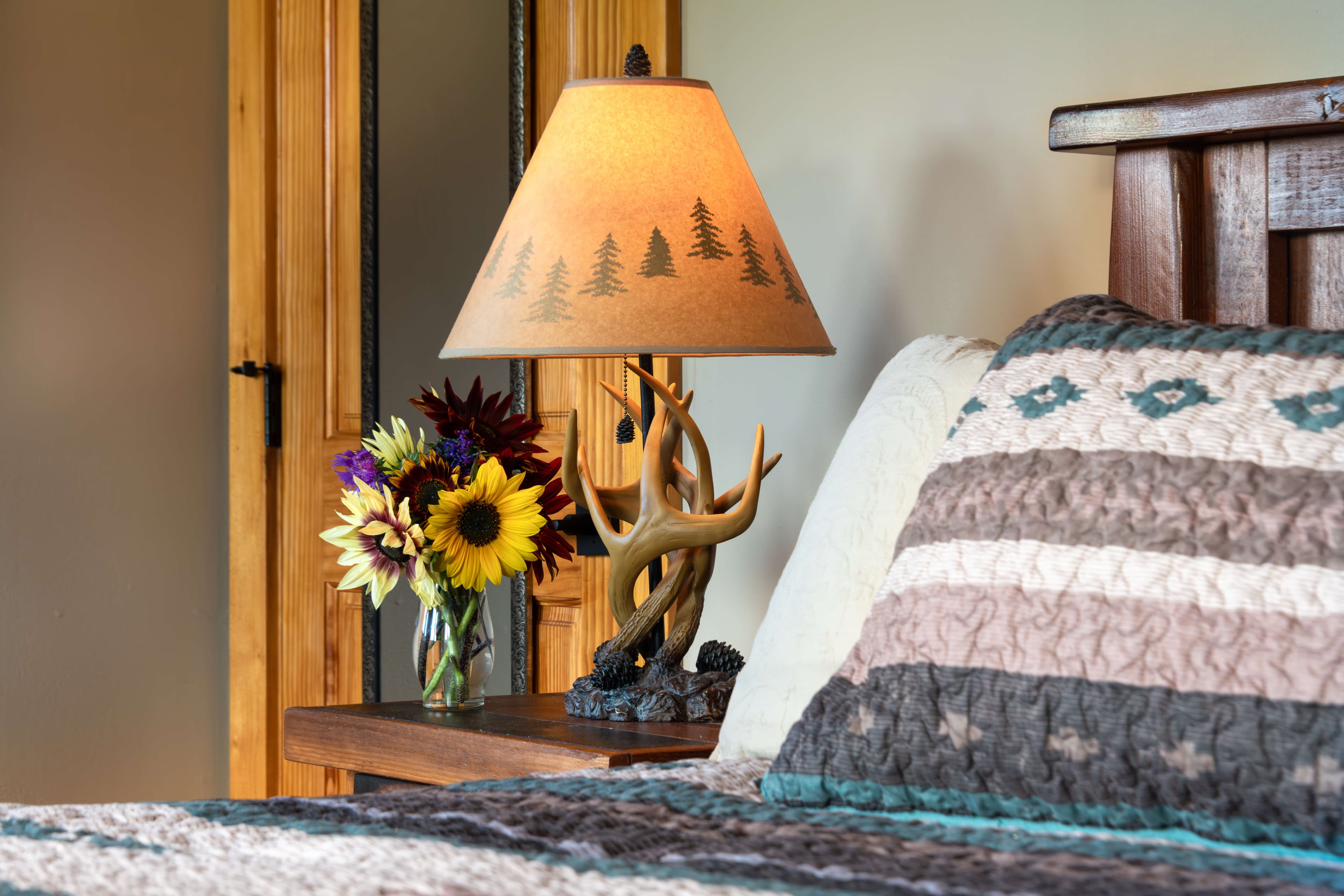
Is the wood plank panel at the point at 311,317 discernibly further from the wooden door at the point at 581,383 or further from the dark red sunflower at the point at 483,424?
the dark red sunflower at the point at 483,424

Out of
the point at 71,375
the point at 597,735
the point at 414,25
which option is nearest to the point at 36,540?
the point at 71,375

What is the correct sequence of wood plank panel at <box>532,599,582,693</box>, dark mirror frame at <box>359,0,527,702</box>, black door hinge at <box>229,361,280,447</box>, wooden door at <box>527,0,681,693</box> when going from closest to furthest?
wooden door at <box>527,0,681,693</box>
wood plank panel at <box>532,599,582,693</box>
dark mirror frame at <box>359,0,527,702</box>
black door hinge at <box>229,361,280,447</box>

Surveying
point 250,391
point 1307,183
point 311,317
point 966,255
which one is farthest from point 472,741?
point 250,391

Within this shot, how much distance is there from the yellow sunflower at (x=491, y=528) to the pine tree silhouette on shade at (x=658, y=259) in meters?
0.26

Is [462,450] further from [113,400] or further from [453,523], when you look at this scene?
[113,400]

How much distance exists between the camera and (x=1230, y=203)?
115cm

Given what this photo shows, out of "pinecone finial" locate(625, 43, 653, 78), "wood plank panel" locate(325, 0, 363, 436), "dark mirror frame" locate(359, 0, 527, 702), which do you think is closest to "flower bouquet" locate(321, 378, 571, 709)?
"pinecone finial" locate(625, 43, 653, 78)

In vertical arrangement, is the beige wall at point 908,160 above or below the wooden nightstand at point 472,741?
above

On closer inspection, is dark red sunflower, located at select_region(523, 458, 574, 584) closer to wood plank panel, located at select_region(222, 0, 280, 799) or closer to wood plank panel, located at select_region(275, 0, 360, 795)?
wood plank panel, located at select_region(275, 0, 360, 795)

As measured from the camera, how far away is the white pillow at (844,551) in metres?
0.89

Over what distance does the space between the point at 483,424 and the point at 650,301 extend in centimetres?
28

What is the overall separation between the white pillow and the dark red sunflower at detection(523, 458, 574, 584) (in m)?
0.45

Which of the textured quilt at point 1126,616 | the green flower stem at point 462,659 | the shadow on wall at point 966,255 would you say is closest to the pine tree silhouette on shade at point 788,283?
the shadow on wall at point 966,255

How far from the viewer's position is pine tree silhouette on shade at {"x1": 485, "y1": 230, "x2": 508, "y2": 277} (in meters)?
1.32
